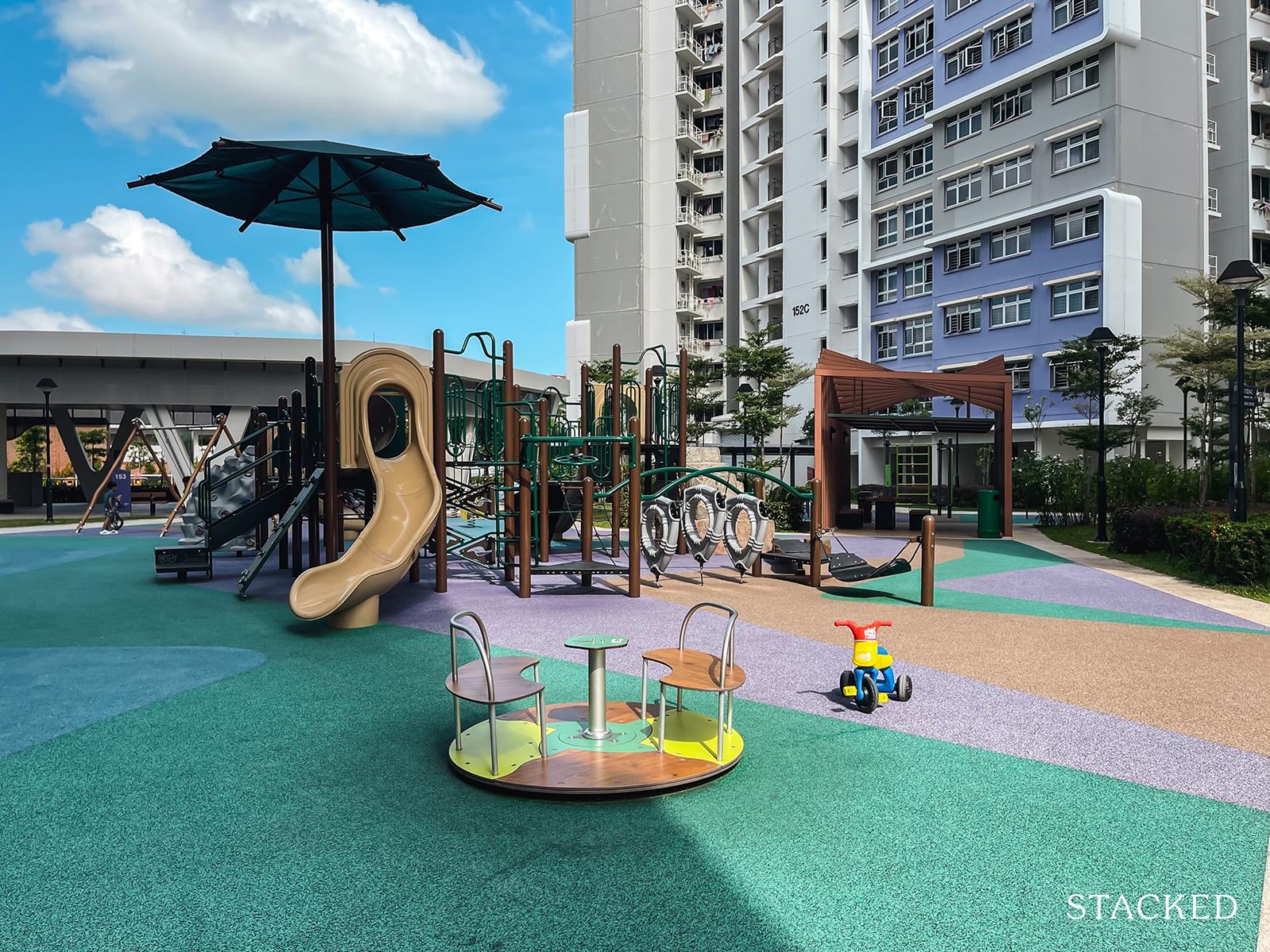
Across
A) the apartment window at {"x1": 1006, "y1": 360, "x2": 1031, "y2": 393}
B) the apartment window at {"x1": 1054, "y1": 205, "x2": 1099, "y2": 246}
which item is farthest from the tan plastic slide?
the apartment window at {"x1": 1006, "y1": 360, "x2": 1031, "y2": 393}

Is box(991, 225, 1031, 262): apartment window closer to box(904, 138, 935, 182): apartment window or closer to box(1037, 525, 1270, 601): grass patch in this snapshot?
box(904, 138, 935, 182): apartment window

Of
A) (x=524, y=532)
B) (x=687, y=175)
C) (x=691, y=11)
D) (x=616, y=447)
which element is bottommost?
(x=524, y=532)

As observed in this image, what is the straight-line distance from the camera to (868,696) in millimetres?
6008

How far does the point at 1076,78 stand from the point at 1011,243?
6455 millimetres

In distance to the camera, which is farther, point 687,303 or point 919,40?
point 687,303

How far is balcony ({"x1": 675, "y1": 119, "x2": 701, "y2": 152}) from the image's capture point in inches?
2019

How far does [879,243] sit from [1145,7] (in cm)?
1444

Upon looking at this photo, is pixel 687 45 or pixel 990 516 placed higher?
pixel 687 45

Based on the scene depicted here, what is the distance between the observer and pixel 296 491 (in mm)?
12836

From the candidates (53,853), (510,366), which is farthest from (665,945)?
(510,366)

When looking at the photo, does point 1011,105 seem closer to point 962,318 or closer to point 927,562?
point 962,318

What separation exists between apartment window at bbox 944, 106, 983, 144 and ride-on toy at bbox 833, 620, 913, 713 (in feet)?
121

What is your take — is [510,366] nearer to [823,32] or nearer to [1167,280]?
[1167,280]

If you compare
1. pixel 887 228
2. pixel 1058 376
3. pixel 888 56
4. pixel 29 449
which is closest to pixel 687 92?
pixel 888 56
